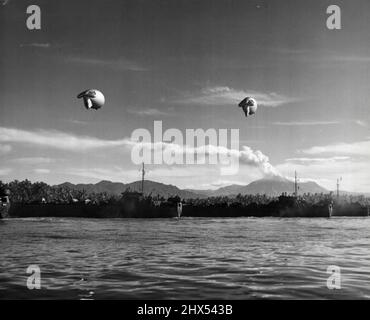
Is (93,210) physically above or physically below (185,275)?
below

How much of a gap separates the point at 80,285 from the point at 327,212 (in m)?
147

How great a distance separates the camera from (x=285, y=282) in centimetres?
1755

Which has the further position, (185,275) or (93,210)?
(93,210)

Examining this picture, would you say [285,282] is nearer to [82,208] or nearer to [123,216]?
[123,216]

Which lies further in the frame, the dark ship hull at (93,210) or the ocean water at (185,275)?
the dark ship hull at (93,210)

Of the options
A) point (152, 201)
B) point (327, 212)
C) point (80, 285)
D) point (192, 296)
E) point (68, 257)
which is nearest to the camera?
point (192, 296)

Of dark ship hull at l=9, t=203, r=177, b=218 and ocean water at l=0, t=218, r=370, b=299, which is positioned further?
dark ship hull at l=9, t=203, r=177, b=218

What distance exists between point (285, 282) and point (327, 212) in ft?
472
